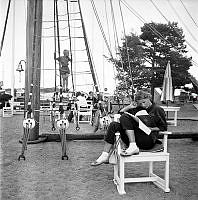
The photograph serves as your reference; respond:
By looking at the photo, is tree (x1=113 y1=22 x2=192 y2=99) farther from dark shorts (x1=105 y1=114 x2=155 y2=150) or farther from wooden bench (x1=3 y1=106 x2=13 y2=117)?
dark shorts (x1=105 y1=114 x2=155 y2=150)

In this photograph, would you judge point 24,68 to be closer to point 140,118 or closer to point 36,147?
point 36,147

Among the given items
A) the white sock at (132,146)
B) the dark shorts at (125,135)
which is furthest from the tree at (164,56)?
the white sock at (132,146)

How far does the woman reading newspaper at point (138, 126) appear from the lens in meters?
2.57

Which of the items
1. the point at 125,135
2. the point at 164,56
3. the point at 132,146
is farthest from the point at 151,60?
A: the point at 132,146

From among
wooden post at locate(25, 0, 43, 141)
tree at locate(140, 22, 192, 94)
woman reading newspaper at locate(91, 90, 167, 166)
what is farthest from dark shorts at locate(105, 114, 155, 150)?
tree at locate(140, 22, 192, 94)

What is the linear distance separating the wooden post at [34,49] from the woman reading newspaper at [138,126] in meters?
1.66

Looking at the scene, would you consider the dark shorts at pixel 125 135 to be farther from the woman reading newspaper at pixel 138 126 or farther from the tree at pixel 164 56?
the tree at pixel 164 56

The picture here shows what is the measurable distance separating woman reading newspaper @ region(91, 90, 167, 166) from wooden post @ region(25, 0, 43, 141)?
1.66 m

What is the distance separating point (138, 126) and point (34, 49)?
7.00 feet

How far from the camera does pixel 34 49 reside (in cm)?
419

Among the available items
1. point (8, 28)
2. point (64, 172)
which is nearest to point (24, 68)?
point (8, 28)

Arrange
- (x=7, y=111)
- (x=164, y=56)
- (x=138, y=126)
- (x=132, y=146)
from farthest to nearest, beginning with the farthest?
1. (x=164, y=56)
2. (x=7, y=111)
3. (x=138, y=126)
4. (x=132, y=146)

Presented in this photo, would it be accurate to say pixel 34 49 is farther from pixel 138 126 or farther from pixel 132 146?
pixel 132 146

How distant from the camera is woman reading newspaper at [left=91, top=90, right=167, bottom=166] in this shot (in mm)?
2566
